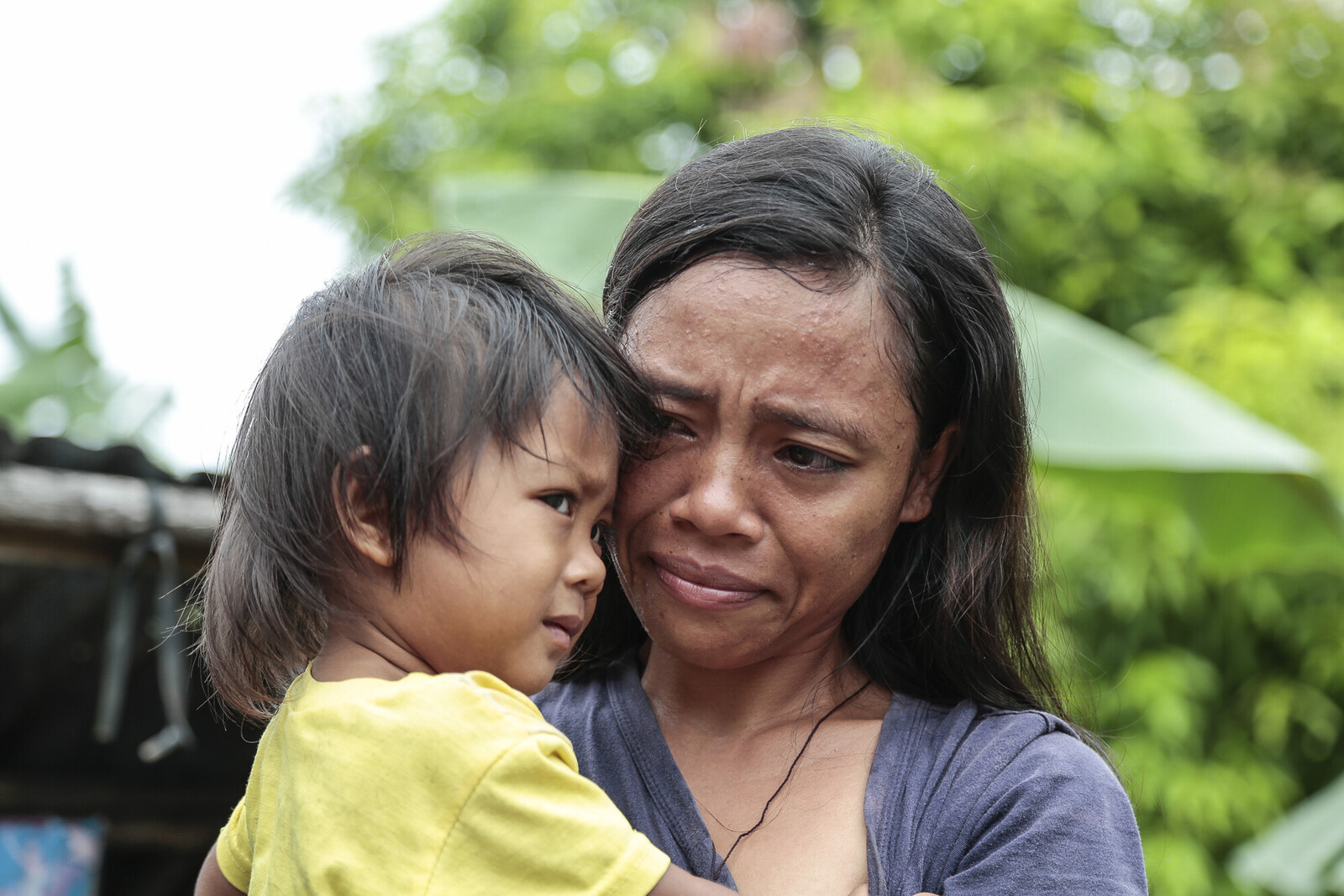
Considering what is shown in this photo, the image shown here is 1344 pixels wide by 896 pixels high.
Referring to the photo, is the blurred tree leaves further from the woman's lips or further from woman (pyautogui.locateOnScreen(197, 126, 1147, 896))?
the woman's lips

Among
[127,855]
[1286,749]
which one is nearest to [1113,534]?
[1286,749]

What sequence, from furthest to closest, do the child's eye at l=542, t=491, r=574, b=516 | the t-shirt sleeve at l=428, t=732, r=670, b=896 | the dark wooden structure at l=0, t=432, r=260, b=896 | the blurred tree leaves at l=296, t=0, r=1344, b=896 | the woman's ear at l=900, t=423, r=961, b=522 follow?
the blurred tree leaves at l=296, t=0, r=1344, b=896 → the dark wooden structure at l=0, t=432, r=260, b=896 → the woman's ear at l=900, t=423, r=961, b=522 → the child's eye at l=542, t=491, r=574, b=516 → the t-shirt sleeve at l=428, t=732, r=670, b=896

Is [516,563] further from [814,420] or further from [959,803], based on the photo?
[959,803]

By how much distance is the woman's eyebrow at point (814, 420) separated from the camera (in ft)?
5.43

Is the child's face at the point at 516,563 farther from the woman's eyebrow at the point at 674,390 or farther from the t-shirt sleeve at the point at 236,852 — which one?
the t-shirt sleeve at the point at 236,852

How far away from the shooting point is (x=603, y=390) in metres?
1.64

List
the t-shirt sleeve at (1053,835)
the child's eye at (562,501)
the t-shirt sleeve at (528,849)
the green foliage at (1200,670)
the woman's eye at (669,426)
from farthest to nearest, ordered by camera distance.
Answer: the green foliage at (1200,670), the woman's eye at (669,426), the child's eye at (562,501), the t-shirt sleeve at (1053,835), the t-shirt sleeve at (528,849)

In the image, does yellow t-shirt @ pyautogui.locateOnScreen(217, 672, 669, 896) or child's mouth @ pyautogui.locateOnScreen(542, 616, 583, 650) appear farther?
child's mouth @ pyautogui.locateOnScreen(542, 616, 583, 650)

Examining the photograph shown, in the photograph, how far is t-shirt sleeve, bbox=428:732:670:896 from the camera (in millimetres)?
1333

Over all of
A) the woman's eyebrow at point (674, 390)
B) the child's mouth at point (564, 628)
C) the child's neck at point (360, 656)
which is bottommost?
the child's mouth at point (564, 628)

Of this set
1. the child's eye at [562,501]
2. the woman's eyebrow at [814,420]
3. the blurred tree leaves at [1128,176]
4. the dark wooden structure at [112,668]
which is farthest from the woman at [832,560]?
the blurred tree leaves at [1128,176]

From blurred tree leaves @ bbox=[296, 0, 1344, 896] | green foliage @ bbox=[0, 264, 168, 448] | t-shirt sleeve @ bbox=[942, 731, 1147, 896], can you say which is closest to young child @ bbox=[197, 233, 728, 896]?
t-shirt sleeve @ bbox=[942, 731, 1147, 896]

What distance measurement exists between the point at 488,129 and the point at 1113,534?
4.64 metres

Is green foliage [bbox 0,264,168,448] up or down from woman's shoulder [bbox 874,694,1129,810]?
down
